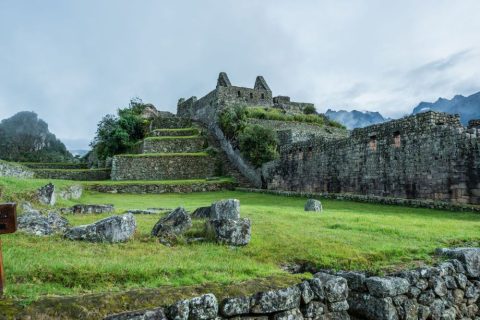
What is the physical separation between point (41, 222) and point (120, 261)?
2.92 m

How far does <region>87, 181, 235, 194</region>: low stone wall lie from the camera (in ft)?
82.6

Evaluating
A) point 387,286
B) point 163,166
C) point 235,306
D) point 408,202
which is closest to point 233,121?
point 163,166

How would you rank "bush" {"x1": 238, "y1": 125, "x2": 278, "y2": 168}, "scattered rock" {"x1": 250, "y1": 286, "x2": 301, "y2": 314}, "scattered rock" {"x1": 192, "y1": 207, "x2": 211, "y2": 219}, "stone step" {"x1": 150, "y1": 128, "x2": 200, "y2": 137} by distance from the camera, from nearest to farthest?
"scattered rock" {"x1": 250, "y1": 286, "x2": 301, "y2": 314}, "scattered rock" {"x1": 192, "y1": 207, "x2": 211, "y2": 219}, "bush" {"x1": 238, "y1": 125, "x2": 278, "y2": 168}, "stone step" {"x1": 150, "y1": 128, "x2": 200, "y2": 137}

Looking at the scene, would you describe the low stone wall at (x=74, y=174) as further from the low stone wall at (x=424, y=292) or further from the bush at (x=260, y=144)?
the low stone wall at (x=424, y=292)

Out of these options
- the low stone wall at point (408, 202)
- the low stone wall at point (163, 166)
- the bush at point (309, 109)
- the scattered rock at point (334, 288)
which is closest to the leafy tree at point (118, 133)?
the low stone wall at point (163, 166)

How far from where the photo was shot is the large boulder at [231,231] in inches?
261

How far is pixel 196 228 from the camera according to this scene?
24.0ft

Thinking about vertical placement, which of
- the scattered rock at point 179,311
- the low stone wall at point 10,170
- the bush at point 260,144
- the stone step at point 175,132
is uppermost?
the stone step at point 175,132

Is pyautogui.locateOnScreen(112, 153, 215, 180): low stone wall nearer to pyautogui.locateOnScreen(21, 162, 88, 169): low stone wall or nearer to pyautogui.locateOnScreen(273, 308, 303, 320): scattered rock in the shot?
pyautogui.locateOnScreen(21, 162, 88, 169): low stone wall

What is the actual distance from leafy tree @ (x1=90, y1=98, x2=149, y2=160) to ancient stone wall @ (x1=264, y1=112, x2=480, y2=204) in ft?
79.4

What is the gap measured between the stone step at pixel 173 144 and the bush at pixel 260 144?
8597mm

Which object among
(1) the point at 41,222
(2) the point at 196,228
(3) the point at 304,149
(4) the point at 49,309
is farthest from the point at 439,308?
(3) the point at 304,149

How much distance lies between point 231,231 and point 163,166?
26303 millimetres

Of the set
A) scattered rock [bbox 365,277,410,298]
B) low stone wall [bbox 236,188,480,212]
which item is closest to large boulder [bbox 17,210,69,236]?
scattered rock [bbox 365,277,410,298]
